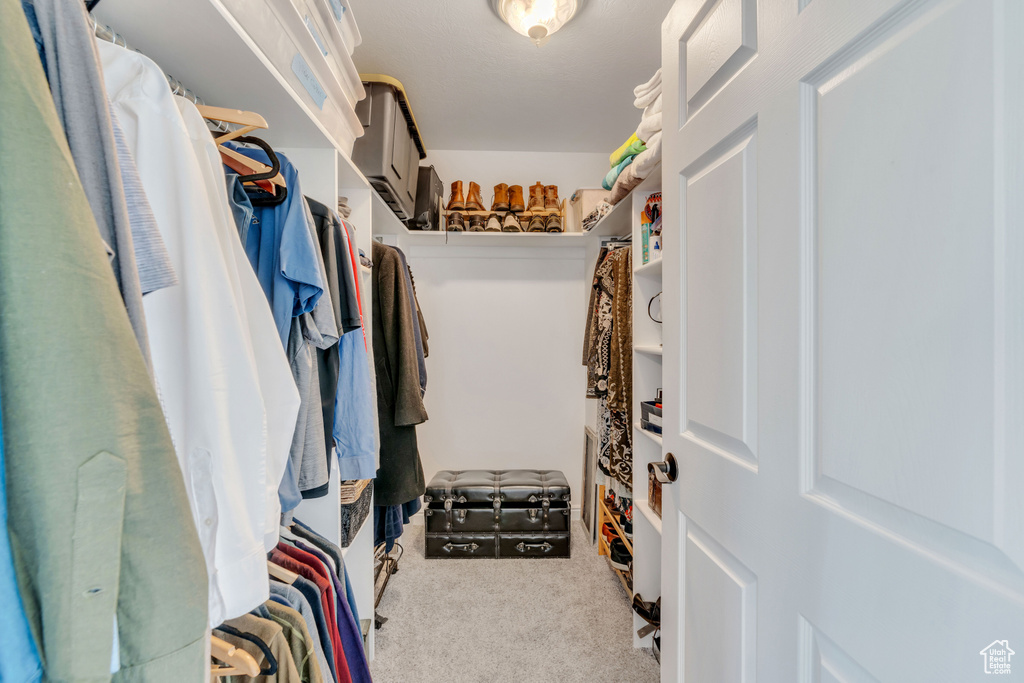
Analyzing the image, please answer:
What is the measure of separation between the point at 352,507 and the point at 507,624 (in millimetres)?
891

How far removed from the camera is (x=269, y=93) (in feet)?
3.65

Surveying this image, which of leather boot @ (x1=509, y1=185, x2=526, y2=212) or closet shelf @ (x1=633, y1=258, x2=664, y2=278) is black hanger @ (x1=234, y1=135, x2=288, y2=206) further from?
leather boot @ (x1=509, y1=185, x2=526, y2=212)

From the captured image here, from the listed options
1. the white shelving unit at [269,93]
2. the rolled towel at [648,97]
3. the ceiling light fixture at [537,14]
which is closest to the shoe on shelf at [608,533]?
the white shelving unit at [269,93]

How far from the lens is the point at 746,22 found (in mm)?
780

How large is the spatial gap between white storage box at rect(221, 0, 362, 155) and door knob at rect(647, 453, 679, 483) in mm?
1286

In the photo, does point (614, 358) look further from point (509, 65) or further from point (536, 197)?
point (509, 65)

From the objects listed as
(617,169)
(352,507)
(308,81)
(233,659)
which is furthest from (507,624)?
(308,81)

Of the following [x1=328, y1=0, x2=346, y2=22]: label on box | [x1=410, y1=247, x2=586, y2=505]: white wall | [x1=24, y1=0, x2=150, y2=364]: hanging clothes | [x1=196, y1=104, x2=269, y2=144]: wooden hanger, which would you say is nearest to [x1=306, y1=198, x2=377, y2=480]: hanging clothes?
[x1=196, y1=104, x2=269, y2=144]: wooden hanger

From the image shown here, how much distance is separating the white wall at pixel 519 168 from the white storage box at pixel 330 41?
1.36 m

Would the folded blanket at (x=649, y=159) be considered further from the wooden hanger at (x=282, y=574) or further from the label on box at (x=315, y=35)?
the wooden hanger at (x=282, y=574)

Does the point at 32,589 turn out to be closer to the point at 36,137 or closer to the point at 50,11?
the point at 36,137

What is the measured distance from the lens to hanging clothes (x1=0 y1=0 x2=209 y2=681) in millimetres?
346

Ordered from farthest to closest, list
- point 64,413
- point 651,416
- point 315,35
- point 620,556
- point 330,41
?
point 620,556
point 651,416
point 330,41
point 315,35
point 64,413

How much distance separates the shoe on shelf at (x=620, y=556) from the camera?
2.11m
